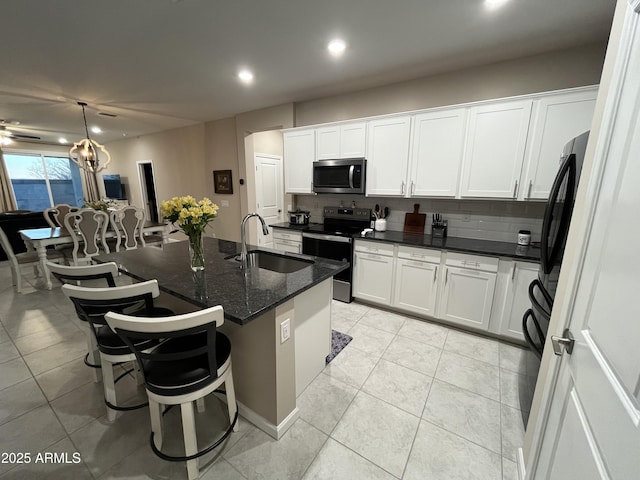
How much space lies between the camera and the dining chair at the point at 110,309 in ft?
4.18

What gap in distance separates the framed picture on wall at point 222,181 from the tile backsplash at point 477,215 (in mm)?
2963

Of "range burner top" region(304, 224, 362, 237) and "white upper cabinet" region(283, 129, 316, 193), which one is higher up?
"white upper cabinet" region(283, 129, 316, 193)

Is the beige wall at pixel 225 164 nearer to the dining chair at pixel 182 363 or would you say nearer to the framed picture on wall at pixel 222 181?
the framed picture on wall at pixel 222 181

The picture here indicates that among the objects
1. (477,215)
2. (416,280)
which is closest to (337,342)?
(416,280)

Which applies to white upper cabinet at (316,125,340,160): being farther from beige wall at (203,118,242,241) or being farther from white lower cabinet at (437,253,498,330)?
beige wall at (203,118,242,241)

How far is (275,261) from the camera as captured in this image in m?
2.26

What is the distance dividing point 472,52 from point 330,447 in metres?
3.42

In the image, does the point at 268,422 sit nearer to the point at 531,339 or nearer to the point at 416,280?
the point at 531,339

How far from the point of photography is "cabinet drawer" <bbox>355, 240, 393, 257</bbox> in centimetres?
290

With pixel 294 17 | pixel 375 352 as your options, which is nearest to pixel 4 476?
pixel 375 352

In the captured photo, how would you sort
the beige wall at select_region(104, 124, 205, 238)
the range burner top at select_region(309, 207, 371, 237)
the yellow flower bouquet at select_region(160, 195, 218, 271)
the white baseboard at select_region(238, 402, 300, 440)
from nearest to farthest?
the white baseboard at select_region(238, 402, 300, 440)
the yellow flower bouquet at select_region(160, 195, 218, 271)
the range burner top at select_region(309, 207, 371, 237)
the beige wall at select_region(104, 124, 205, 238)

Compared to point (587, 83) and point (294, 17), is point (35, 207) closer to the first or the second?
point (294, 17)

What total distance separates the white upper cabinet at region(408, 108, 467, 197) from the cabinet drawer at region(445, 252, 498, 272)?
0.68 metres

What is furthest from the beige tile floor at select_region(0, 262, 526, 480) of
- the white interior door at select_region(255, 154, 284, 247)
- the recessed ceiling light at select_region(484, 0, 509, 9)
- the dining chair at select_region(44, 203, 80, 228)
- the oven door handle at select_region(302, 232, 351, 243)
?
the white interior door at select_region(255, 154, 284, 247)
